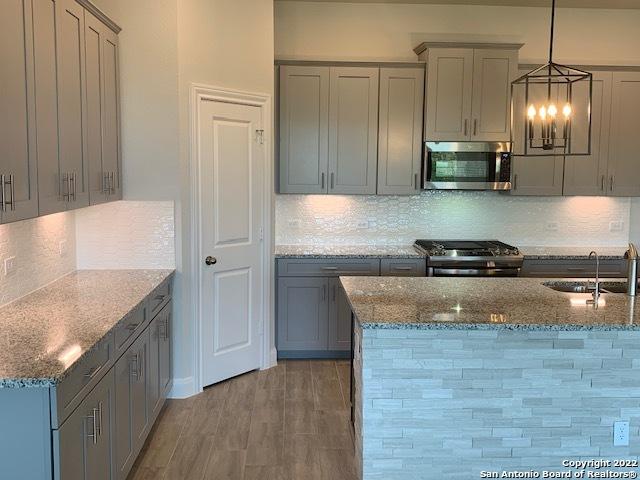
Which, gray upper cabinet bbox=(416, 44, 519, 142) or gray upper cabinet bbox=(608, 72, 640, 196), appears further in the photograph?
gray upper cabinet bbox=(608, 72, 640, 196)

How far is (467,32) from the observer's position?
543 cm

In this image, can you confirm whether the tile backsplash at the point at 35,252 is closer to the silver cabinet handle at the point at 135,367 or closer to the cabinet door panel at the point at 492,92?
the silver cabinet handle at the point at 135,367

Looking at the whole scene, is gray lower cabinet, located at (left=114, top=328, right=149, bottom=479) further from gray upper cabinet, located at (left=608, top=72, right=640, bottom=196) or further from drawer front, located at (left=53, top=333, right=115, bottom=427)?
gray upper cabinet, located at (left=608, top=72, right=640, bottom=196)

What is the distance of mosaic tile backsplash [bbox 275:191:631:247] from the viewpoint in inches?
219

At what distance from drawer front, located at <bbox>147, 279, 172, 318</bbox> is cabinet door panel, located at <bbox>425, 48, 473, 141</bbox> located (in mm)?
2574

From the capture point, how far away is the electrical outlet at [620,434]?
A: 2.82m

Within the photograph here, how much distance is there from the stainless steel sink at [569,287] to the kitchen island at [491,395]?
706 millimetres

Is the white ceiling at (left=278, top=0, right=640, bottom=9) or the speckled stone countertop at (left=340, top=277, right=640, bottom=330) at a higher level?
the white ceiling at (left=278, top=0, right=640, bottom=9)

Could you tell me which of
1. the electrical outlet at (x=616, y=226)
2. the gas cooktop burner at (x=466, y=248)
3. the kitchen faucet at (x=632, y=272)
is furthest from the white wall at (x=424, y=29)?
the kitchen faucet at (x=632, y=272)

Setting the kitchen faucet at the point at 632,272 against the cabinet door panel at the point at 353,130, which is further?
the cabinet door panel at the point at 353,130

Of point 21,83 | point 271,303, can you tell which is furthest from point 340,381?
point 21,83

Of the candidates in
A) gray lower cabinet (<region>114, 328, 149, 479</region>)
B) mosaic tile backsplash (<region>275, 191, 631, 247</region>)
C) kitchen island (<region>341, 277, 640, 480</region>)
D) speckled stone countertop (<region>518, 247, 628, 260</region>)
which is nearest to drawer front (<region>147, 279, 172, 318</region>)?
gray lower cabinet (<region>114, 328, 149, 479</region>)

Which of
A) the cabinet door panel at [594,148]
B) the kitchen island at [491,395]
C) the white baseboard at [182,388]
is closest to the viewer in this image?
the kitchen island at [491,395]

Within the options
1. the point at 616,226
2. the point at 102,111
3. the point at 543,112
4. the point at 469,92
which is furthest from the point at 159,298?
the point at 616,226
